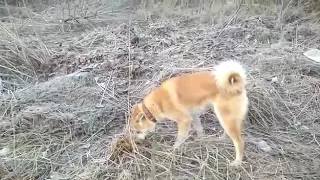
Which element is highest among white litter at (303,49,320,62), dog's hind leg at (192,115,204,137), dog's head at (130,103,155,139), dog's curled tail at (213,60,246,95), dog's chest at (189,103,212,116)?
dog's curled tail at (213,60,246,95)

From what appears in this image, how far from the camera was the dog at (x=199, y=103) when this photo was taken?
3309 mm

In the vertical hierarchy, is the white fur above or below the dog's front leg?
above

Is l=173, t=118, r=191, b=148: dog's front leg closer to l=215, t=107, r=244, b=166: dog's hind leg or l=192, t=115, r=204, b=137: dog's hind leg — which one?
l=192, t=115, r=204, b=137: dog's hind leg

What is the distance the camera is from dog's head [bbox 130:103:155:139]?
3.65m

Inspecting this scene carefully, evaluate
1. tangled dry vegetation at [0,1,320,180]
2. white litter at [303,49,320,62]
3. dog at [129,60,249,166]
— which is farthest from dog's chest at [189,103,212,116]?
white litter at [303,49,320,62]

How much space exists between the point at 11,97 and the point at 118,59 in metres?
1.30

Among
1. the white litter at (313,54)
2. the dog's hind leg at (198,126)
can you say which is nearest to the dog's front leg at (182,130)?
the dog's hind leg at (198,126)

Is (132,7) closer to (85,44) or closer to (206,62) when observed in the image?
(85,44)

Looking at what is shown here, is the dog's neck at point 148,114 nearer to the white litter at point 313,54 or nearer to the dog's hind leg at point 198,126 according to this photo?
the dog's hind leg at point 198,126

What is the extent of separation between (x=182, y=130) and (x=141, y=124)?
13.0 inches

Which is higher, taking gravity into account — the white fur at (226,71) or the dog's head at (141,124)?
the white fur at (226,71)

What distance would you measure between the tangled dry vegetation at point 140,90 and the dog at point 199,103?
141mm

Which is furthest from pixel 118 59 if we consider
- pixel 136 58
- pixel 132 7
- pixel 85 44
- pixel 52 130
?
pixel 132 7

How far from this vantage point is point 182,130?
3.69 meters
